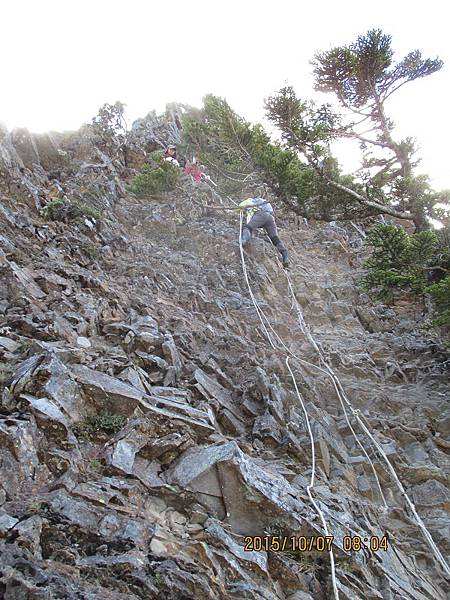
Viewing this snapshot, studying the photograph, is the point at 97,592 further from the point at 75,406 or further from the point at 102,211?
the point at 102,211

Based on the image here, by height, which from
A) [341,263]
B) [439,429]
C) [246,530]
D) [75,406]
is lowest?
[246,530]

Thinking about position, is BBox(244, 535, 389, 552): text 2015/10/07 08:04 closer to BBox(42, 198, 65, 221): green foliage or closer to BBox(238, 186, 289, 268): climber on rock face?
BBox(42, 198, 65, 221): green foliage

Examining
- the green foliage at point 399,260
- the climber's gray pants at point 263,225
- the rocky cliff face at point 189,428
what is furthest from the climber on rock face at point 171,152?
the green foliage at point 399,260

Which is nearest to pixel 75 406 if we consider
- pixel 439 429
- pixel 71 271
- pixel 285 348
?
pixel 71 271

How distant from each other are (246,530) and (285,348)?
4.62 metres

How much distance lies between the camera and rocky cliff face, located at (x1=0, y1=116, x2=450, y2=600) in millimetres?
3594

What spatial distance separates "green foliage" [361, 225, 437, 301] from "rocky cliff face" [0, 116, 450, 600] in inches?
50.6

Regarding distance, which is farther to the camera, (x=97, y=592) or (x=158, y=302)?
(x=158, y=302)

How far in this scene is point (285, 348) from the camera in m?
8.62

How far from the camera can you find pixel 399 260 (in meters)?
9.35

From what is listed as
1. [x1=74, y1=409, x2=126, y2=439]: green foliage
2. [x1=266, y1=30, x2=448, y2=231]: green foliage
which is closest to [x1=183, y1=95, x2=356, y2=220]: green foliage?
[x1=266, y1=30, x2=448, y2=231]: green foliage

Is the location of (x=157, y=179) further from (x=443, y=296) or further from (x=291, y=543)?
(x=291, y=543)

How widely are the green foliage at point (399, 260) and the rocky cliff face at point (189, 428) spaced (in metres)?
1.28

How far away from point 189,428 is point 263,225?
9457 millimetres
